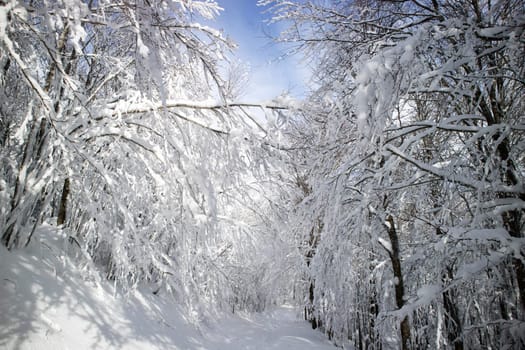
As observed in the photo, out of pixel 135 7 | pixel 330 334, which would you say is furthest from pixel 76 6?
pixel 330 334

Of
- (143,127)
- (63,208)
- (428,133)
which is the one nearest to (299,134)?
(428,133)

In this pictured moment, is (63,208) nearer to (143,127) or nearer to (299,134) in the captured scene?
(143,127)

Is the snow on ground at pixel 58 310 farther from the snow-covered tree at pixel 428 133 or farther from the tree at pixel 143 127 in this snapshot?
the snow-covered tree at pixel 428 133

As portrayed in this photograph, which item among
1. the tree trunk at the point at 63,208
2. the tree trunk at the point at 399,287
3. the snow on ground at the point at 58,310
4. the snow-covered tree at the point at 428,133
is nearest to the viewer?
the snow-covered tree at the point at 428,133

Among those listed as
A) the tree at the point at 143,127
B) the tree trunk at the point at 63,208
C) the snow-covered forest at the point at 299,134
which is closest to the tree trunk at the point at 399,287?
the snow-covered forest at the point at 299,134

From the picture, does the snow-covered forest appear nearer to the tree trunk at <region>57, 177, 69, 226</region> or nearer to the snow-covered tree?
the snow-covered tree

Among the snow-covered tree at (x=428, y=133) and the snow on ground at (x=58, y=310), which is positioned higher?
the snow-covered tree at (x=428, y=133)

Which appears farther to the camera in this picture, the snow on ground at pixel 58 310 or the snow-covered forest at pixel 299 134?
the snow on ground at pixel 58 310

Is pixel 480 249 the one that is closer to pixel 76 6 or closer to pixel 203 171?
pixel 203 171

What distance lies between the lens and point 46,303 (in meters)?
2.87

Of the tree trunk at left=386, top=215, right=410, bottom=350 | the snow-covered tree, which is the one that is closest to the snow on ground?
the snow-covered tree

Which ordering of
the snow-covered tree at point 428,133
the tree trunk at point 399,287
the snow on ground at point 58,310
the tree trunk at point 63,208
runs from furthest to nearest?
the tree trunk at point 63,208 < the tree trunk at point 399,287 < the snow on ground at point 58,310 < the snow-covered tree at point 428,133

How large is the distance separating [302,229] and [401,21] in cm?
329

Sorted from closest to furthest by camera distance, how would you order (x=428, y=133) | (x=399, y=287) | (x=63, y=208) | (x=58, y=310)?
(x=428, y=133), (x=58, y=310), (x=399, y=287), (x=63, y=208)
